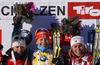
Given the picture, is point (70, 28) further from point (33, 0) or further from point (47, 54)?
point (33, 0)

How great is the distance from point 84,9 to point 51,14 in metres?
0.74

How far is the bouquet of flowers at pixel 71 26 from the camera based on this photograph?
12.7 feet

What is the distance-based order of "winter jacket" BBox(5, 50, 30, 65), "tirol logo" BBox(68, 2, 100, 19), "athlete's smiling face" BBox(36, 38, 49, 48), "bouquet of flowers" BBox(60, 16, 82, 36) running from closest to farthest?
1. "winter jacket" BBox(5, 50, 30, 65)
2. "athlete's smiling face" BBox(36, 38, 49, 48)
3. "bouquet of flowers" BBox(60, 16, 82, 36)
4. "tirol logo" BBox(68, 2, 100, 19)

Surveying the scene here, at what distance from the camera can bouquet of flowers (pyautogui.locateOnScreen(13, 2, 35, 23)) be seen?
393 centimetres

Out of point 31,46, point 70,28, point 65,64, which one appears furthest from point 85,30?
point 31,46

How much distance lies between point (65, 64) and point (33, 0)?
1581 millimetres

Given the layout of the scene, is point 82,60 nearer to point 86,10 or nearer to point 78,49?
point 78,49

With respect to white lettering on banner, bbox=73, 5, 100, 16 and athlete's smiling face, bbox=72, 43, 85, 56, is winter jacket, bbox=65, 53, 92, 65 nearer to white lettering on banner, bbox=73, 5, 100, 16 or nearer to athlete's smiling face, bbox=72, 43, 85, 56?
athlete's smiling face, bbox=72, 43, 85, 56

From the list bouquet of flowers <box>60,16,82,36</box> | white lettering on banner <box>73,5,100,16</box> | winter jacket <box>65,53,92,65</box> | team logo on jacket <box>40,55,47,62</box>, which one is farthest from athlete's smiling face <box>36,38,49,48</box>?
white lettering on banner <box>73,5,100,16</box>

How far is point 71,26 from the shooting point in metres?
3.85

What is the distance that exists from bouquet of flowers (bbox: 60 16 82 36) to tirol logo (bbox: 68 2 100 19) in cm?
32

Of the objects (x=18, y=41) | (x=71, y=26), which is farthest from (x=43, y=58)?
(x=71, y=26)

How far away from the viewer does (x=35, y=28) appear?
431 cm

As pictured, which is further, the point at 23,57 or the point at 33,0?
the point at 33,0
